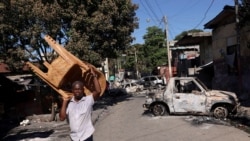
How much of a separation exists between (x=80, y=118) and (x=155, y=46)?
62.4 m

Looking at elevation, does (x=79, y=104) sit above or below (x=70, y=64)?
below

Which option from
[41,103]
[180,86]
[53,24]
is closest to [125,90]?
[41,103]

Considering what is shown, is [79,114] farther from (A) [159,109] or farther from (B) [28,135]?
→ (A) [159,109]

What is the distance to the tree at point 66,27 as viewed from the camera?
2170cm

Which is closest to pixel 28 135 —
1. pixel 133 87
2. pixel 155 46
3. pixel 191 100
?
pixel 191 100

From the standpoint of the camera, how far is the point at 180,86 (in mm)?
16922

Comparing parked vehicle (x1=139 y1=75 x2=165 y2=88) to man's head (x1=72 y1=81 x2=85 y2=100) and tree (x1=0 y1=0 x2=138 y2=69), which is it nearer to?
tree (x1=0 y1=0 x2=138 y2=69)

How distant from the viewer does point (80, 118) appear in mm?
5828

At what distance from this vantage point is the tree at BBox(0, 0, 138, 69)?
21703mm

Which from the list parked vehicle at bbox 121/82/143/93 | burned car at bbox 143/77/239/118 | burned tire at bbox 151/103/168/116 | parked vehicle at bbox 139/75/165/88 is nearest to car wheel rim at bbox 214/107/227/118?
burned car at bbox 143/77/239/118

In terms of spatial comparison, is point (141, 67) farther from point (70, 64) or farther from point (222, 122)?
point (70, 64)

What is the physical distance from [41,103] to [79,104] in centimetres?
1976

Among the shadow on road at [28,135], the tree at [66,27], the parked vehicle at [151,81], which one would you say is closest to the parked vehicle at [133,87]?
the parked vehicle at [151,81]

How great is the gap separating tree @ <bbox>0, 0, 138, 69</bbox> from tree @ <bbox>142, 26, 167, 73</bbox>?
130 feet
